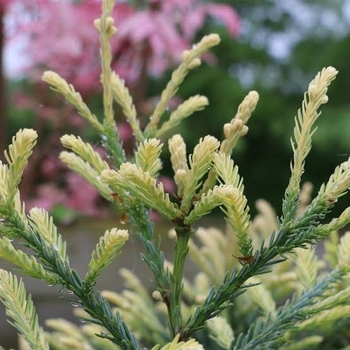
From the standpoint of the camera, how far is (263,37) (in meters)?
6.35

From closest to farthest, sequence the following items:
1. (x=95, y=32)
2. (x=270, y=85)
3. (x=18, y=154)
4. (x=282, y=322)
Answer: (x=18, y=154) < (x=282, y=322) < (x=95, y=32) < (x=270, y=85)

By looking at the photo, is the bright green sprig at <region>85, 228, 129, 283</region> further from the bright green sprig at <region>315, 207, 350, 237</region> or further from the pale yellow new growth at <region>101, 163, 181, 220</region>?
the bright green sprig at <region>315, 207, 350, 237</region>

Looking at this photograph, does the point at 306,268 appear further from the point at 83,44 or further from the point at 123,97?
the point at 83,44

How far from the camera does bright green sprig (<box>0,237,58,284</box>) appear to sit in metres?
0.44

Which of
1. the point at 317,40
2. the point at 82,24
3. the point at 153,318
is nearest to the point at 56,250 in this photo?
the point at 153,318

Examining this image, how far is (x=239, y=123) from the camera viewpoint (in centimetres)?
49

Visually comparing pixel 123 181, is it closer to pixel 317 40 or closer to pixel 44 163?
pixel 44 163

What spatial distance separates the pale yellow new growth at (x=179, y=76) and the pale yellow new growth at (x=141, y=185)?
147mm

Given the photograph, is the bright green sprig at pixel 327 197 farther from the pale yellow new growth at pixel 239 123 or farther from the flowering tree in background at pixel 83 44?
the flowering tree in background at pixel 83 44

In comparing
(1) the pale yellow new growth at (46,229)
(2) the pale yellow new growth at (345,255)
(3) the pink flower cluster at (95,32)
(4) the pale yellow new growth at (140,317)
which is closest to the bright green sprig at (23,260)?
(1) the pale yellow new growth at (46,229)

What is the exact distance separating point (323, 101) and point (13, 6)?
1.91 meters

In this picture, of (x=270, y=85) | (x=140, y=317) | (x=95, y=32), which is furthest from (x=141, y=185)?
(x=270, y=85)

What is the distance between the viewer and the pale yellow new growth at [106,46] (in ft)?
1.84

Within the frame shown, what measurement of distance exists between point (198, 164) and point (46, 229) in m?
0.14
